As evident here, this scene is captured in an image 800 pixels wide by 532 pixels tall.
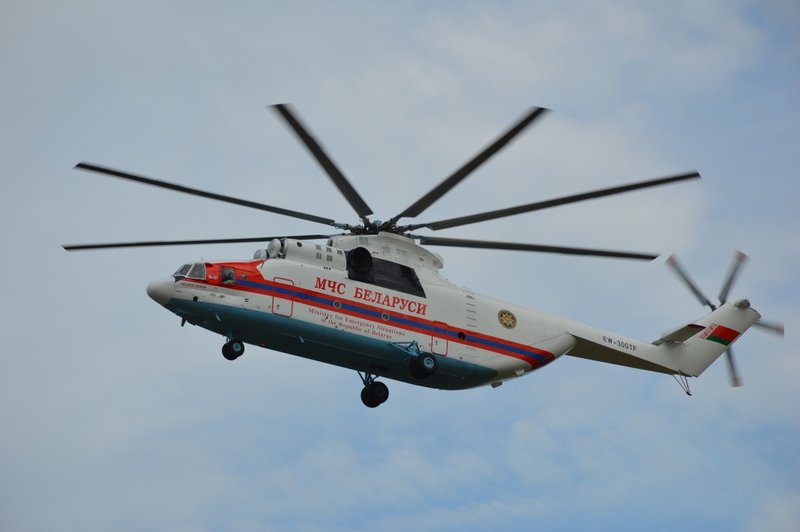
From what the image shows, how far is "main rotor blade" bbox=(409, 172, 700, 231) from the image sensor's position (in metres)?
22.8

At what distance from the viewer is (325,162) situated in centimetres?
2219

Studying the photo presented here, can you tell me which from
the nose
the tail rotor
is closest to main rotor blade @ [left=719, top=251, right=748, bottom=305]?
the tail rotor

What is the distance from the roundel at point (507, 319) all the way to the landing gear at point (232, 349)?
294 inches

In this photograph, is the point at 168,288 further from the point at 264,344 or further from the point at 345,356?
the point at 345,356

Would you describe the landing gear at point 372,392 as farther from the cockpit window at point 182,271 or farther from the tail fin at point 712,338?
the tail fin at point 712,338

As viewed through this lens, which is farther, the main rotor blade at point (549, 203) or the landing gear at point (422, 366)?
the landing gear at point (422, 366)

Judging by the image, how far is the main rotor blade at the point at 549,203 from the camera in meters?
22.8

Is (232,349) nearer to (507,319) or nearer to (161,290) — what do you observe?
(161,290)

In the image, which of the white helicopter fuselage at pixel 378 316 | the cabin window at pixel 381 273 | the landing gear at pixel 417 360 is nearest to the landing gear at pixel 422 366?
the landing gear at pixel 417 360

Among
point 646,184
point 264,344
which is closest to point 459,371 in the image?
point 264,344

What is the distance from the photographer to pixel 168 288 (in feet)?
76.2

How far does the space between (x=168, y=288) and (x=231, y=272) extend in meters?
1.55

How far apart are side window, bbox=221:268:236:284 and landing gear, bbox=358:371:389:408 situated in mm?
4515

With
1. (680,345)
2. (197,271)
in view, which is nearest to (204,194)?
(197,271)
